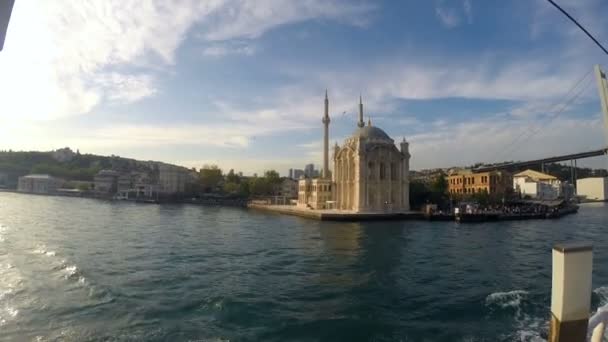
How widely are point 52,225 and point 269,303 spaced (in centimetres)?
2189

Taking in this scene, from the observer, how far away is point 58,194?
A: 87.8 meters

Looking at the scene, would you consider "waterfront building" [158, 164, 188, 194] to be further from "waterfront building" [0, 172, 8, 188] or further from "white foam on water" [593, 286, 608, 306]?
"white foam on water" [593, 286, 608, 306]

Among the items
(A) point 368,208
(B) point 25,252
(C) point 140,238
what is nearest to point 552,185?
(A) point 368,208

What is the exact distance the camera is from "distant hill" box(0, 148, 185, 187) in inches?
4114

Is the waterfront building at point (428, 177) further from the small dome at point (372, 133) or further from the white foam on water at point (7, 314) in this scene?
the white foam on water at point (7, 314)

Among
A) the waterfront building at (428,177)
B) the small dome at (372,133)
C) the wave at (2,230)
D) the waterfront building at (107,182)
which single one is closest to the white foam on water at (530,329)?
the wave at (2,230)

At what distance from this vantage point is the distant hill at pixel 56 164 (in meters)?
104

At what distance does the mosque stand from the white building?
7917 cm

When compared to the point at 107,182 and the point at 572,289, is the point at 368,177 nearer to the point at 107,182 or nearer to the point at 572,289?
the point at 572,289

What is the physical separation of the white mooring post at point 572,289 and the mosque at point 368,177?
39.6 m

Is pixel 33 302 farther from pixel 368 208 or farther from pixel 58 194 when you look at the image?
pixel 58 194

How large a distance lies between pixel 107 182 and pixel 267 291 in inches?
3628

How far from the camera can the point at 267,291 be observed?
1034 centimetres

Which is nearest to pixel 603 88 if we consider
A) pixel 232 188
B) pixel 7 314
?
pixel 7 314
